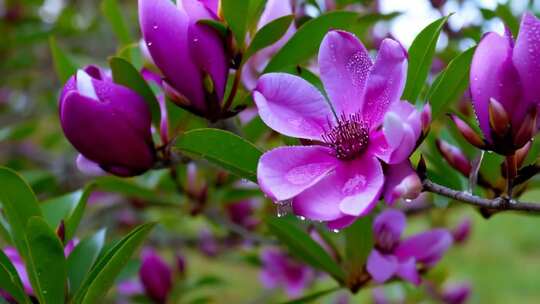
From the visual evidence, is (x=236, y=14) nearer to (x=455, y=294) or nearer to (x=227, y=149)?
(x=227, y=149)

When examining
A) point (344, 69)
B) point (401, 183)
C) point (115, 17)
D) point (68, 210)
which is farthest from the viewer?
point (115, 17)

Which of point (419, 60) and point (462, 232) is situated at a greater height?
point (419, 60)

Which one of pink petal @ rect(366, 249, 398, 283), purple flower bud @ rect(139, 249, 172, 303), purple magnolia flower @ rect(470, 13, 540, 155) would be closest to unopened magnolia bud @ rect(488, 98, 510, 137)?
purple magnolia flower @ rect(470, 13, 540, 155)

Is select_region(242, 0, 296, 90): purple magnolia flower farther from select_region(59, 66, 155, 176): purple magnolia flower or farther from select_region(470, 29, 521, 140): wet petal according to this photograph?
select_region(470, 29, 521, 140): wet petal

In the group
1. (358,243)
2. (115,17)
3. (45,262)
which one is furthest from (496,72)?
(115,17)

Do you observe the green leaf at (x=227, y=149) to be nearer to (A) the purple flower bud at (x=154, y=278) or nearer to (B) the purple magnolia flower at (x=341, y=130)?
(B) the purple magnolia flower at (x=341, y=130)

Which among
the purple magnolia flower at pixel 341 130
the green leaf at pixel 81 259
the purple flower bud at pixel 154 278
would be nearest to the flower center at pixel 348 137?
the purple magnolia flower at pixel 341 130
